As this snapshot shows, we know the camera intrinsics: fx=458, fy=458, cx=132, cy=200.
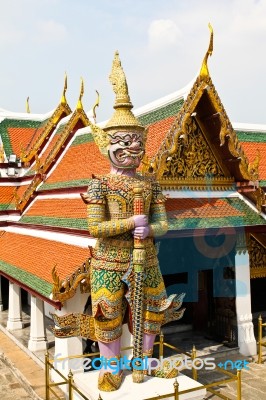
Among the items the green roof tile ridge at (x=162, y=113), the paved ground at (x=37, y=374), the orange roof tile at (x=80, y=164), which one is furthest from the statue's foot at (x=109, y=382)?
the green roof tile ridge at (x=162, y=113)

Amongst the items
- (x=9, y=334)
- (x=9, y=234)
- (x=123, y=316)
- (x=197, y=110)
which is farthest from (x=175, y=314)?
(x=9, y=234)

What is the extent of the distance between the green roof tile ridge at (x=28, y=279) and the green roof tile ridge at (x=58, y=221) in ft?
4.55

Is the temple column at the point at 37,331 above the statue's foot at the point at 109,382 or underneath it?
underneath

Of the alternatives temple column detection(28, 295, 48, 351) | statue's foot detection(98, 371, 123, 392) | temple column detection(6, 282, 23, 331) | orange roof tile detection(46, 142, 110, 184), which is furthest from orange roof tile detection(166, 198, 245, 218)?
temple column detection(6, 282, 23, 331)

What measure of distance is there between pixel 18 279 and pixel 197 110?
5.55 m

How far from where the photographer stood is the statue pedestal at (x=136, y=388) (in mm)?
6281

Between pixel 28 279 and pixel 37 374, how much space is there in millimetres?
2023

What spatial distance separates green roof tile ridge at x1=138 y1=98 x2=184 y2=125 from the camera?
10258 mm

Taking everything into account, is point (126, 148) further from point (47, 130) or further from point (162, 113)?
point (47, 130)

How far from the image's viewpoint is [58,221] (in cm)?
1155

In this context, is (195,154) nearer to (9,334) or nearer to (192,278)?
(192,278)

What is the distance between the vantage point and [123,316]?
259 inches

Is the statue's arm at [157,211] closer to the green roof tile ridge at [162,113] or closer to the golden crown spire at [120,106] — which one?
the golden crown spire at [120,106]

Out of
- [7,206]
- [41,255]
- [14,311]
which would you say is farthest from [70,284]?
[7,206]
